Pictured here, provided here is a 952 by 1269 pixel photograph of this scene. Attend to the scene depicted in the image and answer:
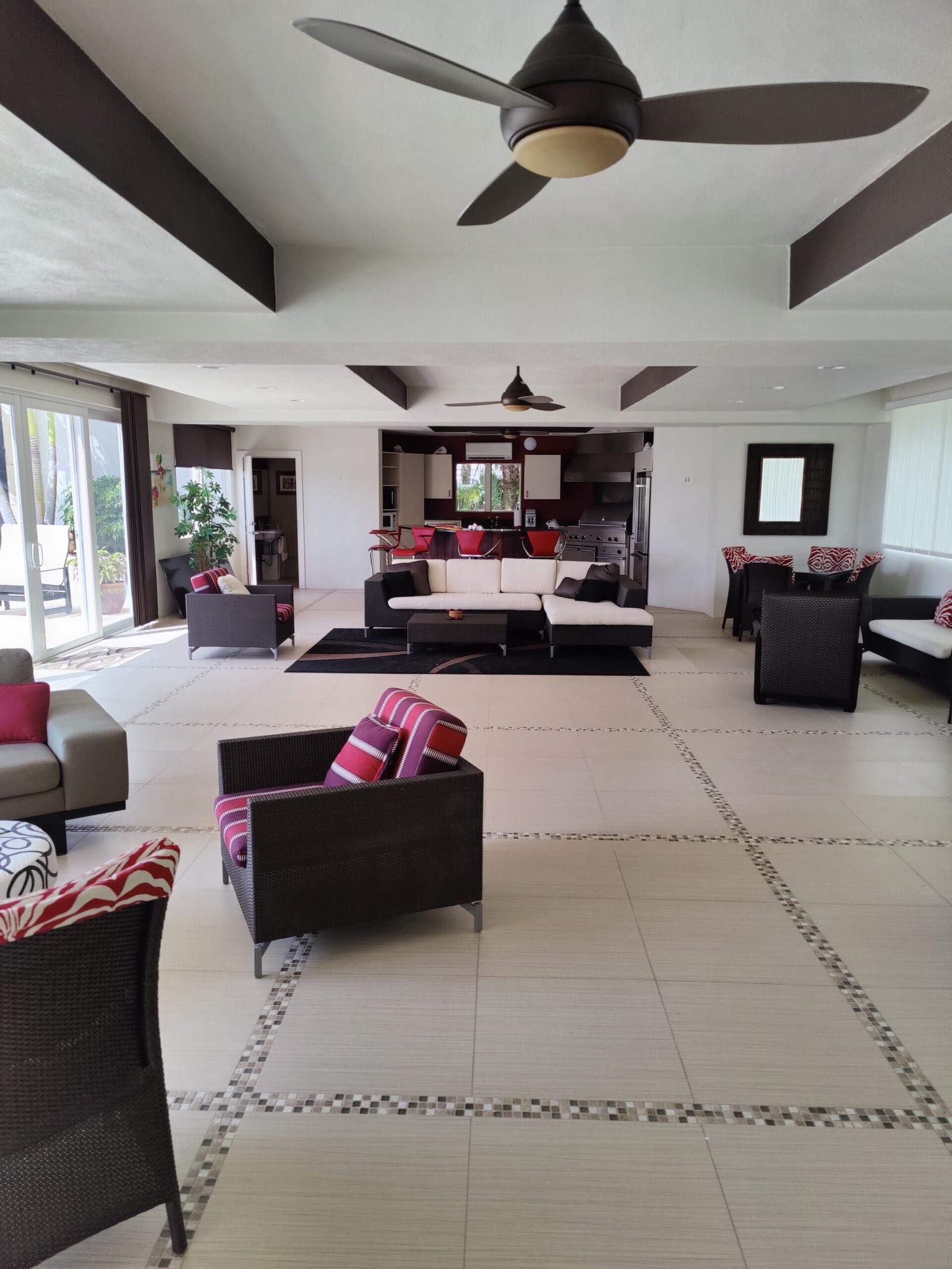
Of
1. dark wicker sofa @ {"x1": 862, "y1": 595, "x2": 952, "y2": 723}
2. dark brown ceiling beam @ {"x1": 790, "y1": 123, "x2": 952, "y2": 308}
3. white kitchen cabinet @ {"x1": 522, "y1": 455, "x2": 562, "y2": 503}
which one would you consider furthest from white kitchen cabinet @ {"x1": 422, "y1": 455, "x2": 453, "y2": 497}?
dark brown ceiling beam @ {"x1": 790, "y1": 123, "x2": 952, "y2": 308}

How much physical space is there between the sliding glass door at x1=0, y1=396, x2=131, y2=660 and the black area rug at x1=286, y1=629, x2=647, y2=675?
7.91 feet

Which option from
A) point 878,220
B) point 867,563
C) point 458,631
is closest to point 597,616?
point 458,631

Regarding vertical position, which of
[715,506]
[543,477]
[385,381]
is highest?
[385,381]

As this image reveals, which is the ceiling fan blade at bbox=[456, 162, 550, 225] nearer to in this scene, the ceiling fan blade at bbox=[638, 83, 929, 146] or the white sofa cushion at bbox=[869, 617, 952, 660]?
the ceiling fan blade at bbox=[638, 83, 929, 146]

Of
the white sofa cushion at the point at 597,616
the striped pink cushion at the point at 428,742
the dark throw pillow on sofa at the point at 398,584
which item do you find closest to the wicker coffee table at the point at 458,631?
the white sofa cushion at the point at 597,616

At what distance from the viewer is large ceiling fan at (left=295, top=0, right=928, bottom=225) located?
65.2 inches

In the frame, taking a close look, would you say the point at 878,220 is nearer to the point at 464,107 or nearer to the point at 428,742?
the point at 464,107

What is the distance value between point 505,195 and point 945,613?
6466 mm

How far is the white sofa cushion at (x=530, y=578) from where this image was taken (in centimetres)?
954

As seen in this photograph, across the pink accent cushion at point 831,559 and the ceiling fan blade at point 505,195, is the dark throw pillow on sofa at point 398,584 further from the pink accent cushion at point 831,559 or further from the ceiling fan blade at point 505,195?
the ceiling fan blade at point 505,195

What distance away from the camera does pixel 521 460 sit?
48.8 ft

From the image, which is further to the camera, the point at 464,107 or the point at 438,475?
the point at 438,475

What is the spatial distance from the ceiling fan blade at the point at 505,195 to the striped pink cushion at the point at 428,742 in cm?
167

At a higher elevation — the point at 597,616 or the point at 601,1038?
the point at 597,616
